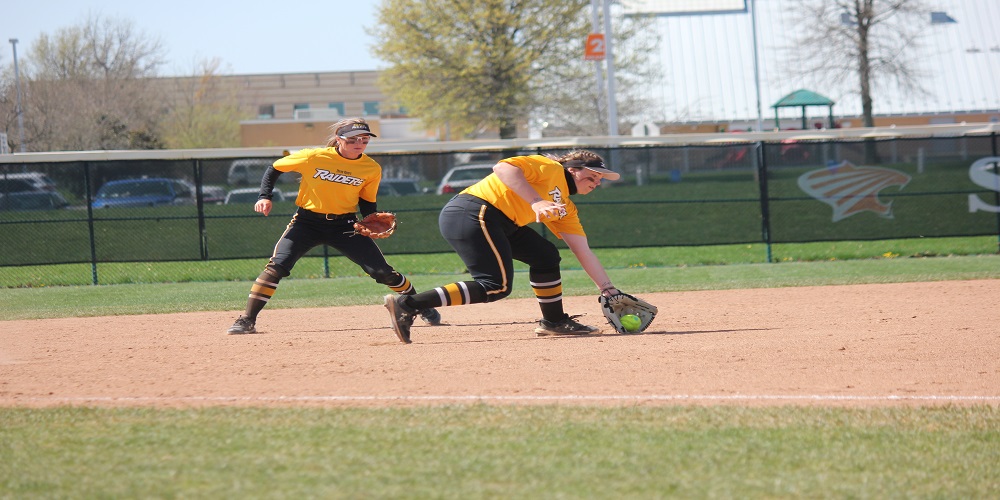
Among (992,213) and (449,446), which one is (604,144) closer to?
(992,213)

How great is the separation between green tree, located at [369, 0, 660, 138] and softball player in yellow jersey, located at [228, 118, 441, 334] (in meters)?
26.2

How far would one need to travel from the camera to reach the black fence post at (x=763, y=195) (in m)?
15.2

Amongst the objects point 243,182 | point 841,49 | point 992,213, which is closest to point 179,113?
point 841,49

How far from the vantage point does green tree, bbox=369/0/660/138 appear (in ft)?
113

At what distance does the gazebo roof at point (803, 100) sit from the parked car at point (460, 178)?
17.3 meters

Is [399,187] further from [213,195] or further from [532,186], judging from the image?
[532,186]

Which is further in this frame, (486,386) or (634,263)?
(634,263)

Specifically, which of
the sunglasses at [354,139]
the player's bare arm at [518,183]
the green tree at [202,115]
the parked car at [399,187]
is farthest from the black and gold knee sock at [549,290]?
the green tree at [202,115]

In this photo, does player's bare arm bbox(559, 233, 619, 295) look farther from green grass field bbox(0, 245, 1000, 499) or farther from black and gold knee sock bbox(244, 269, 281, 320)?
green grass field bbox(0, 245, 1000, 499)

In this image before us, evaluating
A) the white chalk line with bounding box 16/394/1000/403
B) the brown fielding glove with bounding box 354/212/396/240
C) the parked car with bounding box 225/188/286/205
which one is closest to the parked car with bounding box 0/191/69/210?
the parked car with bounding box 225/188/286/205

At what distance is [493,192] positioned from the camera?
7.48m

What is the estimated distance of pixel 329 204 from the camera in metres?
8.46

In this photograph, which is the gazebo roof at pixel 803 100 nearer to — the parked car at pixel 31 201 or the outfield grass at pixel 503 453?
the parked car at pixel 31 201

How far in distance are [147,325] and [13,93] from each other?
Result: 20539 mm
